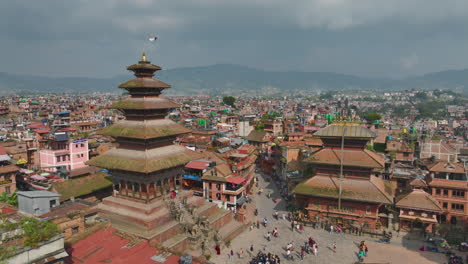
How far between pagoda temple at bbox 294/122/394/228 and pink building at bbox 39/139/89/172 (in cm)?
3246

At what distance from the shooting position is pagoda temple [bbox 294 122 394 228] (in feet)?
93.0

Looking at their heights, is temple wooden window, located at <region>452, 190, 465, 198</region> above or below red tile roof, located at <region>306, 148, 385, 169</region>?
below

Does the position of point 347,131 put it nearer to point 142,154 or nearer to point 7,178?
point 142,154

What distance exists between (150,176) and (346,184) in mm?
18241

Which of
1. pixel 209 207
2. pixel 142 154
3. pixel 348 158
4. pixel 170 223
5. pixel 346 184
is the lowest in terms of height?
pixel 170 223

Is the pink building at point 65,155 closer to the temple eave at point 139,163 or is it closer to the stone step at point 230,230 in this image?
the temple eave at point 139,163

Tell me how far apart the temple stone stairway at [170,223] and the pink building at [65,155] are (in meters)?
23.6

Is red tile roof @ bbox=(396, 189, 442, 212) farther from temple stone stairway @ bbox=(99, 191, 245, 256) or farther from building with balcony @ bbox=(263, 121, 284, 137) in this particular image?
building with balcony @ bbox=(263, 121, 284, 137)

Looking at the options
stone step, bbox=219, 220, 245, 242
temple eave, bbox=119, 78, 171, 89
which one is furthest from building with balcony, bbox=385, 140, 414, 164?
temple eave, bbox=119, 78, 171, 89

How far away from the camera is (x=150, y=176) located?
77.0 ft

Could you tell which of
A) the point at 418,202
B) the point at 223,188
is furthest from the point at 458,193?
the point at 223,188

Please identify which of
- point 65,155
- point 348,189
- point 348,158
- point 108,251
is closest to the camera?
point 108,251

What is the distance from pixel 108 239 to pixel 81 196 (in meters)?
12.1

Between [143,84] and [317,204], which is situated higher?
[143,84]
